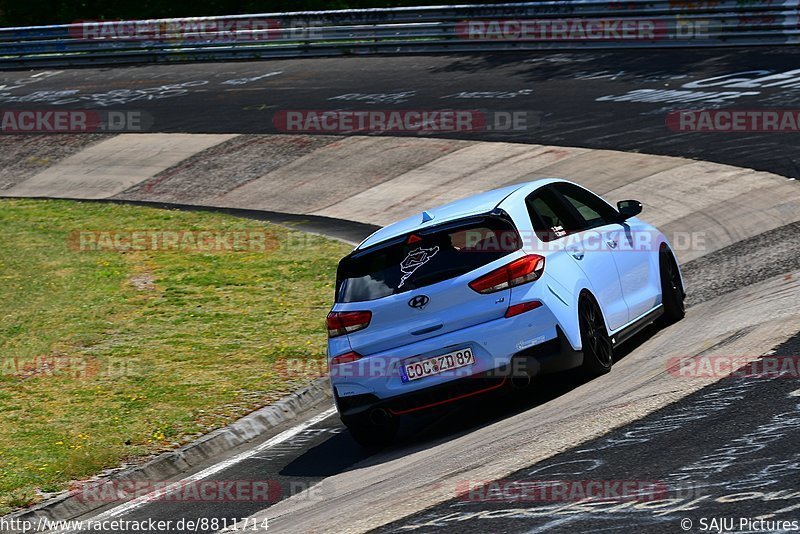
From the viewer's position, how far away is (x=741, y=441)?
659 centimetres

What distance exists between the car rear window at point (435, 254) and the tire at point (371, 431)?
2.84 ft

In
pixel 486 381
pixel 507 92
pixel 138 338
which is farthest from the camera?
pixel 507 92

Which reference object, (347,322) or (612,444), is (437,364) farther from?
(612,444)

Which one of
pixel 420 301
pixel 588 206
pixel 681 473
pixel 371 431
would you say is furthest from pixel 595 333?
pixel 681 473

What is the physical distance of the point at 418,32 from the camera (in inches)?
1099

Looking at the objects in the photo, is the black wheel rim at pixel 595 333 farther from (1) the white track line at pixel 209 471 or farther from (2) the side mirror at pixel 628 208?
(1) the white track line at pixel 209 471

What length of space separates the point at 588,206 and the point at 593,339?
5.42 feet

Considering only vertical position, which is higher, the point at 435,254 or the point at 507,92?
the point at 435,254

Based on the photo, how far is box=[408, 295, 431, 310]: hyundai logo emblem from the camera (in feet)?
27.3

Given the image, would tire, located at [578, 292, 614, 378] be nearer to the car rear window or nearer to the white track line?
the car rear window

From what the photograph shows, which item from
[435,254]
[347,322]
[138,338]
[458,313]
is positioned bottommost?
[138,338]

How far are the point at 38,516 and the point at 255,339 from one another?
14.4ft

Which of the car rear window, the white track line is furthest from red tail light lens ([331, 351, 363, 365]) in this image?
the white track line

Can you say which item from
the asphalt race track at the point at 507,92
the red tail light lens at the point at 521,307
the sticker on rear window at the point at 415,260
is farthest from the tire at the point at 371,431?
the asphalt race track at the point at 507,92
